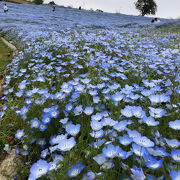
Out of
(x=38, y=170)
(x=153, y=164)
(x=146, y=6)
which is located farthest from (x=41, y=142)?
(x=146, y=6)

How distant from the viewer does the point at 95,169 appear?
1.08 m

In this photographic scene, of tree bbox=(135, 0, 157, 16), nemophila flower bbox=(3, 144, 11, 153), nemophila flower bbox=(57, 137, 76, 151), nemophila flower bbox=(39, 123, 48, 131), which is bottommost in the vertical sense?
nemophila flower bbox=(3, 144, 11, 153)

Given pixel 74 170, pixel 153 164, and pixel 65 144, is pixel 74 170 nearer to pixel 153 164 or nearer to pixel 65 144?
pixel 65 144

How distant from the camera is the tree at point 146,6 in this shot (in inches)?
1400

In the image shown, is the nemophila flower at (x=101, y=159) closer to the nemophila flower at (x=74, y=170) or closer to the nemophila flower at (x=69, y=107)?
the nemophila flower at (x=74, y=170)

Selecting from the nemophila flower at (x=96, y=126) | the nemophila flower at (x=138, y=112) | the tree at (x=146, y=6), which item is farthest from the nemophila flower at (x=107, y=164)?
the tree at (x=146, y=6)

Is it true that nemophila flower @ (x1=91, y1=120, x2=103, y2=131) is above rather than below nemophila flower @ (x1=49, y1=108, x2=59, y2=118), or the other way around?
above

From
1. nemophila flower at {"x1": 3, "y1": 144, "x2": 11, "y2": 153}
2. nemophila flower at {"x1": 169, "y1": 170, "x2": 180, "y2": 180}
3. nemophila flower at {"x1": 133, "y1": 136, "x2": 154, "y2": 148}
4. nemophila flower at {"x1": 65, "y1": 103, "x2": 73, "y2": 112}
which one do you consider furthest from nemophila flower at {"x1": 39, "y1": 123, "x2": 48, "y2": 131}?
nemophila flower at {"x1": 169, "y1": 170, "x2": 180, "y2": 180}

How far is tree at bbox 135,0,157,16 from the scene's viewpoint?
35.6 m

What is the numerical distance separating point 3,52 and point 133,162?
17.7ft

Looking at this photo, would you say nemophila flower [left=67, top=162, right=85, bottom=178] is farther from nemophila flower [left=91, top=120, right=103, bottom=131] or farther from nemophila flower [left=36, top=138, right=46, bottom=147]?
nemophila flower [left=36, top=138, right=46, bottom=147]

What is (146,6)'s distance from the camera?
3581 cm

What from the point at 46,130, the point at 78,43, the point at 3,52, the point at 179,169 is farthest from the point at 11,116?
the point at 3,52

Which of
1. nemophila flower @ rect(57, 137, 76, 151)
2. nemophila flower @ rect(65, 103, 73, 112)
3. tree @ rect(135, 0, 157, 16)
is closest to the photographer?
nemophila flower @ rect(57, 137, 76, 151)
